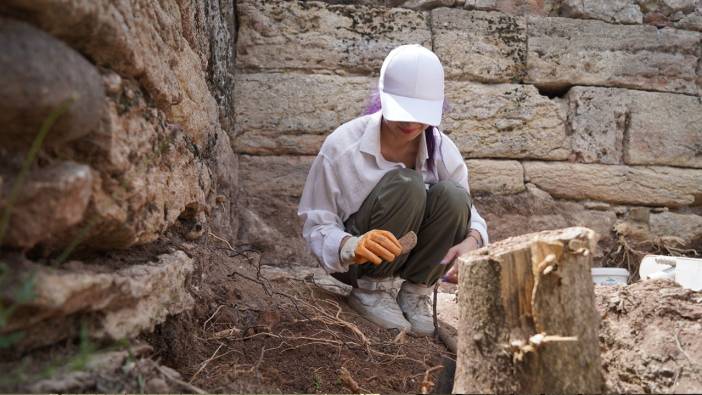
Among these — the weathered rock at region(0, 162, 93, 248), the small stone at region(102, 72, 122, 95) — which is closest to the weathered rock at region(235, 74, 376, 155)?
the small stone at region(102, 72, 122, 95)

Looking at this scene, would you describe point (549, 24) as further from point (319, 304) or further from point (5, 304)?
point (5, 304)

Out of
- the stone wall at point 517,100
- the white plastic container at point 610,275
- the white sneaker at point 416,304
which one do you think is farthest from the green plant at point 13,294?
the white plastic container at point 610,275

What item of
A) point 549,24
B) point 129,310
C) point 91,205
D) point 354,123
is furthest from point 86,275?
point 549,24

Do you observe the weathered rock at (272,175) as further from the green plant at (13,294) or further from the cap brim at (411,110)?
the green plant at (13,294)

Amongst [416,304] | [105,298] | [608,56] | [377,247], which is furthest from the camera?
[608,56]

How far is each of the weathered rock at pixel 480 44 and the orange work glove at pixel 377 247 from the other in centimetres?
160

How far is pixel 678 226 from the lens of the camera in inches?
148

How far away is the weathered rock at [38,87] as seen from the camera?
1066 mm

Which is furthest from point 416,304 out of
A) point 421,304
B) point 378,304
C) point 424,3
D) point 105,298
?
point 424,3

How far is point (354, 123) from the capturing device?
2.78 meters

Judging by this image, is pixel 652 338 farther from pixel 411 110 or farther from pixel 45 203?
pixel 45 203

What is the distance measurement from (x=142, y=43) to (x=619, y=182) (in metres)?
2.95

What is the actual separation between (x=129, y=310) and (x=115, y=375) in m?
0.19

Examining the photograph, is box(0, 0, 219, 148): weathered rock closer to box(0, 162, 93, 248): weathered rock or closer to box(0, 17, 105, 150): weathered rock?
box(0, 17, 105, 150): weathered rock
